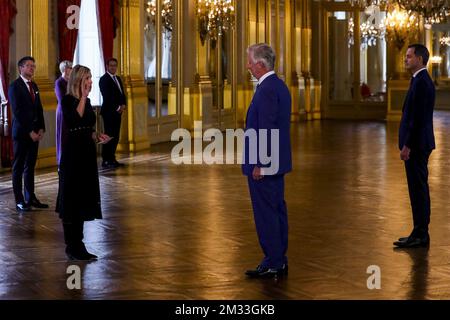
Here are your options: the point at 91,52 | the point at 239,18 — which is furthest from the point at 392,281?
the point at 239,18

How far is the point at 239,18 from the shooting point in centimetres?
2072

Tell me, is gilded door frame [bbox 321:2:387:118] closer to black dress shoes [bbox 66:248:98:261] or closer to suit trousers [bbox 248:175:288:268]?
black dress shoes [bbox 66:248:98:261]

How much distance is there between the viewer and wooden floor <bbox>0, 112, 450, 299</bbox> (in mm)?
5715

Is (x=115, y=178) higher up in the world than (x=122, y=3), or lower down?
lower down

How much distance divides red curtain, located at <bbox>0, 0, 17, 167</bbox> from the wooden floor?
500 mm

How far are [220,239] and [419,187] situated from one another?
57.3 inches

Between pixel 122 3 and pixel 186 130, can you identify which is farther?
pixel 186 130

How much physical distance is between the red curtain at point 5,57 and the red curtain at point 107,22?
244cm

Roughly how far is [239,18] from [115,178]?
32.7 ft

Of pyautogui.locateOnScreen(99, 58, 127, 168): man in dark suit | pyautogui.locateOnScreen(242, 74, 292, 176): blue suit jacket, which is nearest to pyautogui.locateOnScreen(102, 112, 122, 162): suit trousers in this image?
pyautogui.locateOnScreen(99, 58, 127, 168): man in dark suit

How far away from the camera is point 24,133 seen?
28.6 feet

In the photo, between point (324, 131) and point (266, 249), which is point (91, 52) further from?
point (266, 249)

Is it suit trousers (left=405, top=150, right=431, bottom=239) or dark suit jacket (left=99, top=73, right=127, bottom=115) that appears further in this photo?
dark suit jacket (left=99, top=73, right=127, bottom=115)

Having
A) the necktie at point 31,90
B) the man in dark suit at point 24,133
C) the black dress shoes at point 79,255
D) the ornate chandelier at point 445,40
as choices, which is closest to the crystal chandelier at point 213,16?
the necktie at point 31,90
